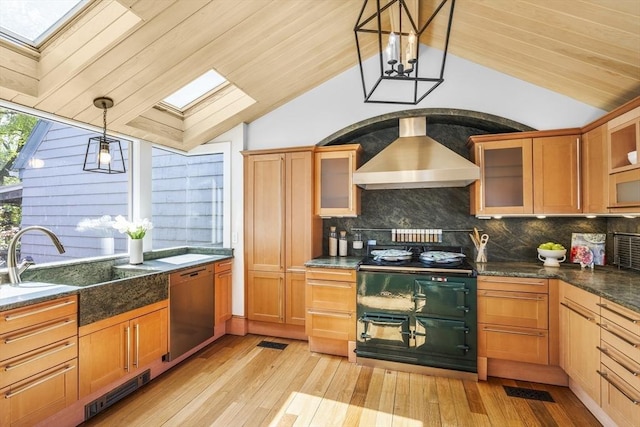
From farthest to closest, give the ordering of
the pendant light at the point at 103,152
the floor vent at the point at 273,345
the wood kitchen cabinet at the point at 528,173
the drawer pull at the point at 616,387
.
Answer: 1. the floor vent at the point at 273,345
2. the wood kitchen cabinet at the point at 528,173
3. the pendant light at the point at 103,152
4. the drawer pull at the point at 616,387

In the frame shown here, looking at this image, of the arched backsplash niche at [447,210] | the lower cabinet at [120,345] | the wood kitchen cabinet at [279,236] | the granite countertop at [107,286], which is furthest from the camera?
the wood kitchen cabinet at [279,236]

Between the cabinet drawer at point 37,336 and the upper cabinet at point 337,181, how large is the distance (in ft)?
7.74

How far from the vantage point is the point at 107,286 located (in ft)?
7.41

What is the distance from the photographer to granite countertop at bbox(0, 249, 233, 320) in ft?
6.55

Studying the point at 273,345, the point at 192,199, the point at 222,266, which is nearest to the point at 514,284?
the point at 273,345

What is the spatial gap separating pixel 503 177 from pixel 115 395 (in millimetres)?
3867

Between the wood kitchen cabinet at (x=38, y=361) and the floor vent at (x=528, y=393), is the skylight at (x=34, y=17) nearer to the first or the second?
the wood kitchen cabinet at (x=38, y=361)

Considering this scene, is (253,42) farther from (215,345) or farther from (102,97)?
(215,345)

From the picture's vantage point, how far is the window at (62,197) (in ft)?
8.02

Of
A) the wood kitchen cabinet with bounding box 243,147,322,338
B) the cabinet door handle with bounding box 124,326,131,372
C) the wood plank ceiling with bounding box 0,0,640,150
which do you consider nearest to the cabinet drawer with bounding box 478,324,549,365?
the wood kitchen cabinet with bounding box 243,147,322,338

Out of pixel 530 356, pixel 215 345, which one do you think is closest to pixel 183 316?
pixel 215 345

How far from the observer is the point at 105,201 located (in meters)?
3.13

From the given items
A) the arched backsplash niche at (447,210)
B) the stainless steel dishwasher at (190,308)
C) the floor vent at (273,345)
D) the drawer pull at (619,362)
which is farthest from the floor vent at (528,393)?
the stainless steel dishwasher at (190,308)

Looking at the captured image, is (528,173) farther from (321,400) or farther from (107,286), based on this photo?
(107,286)
